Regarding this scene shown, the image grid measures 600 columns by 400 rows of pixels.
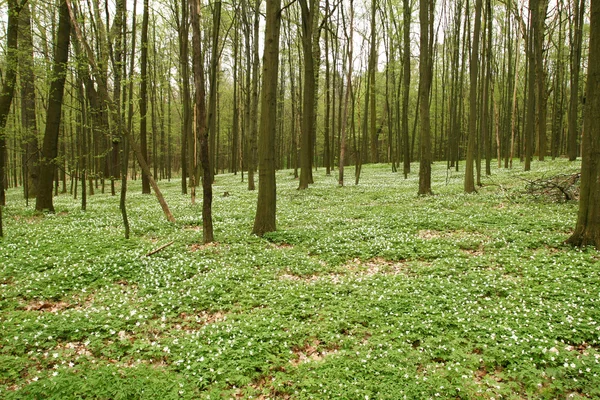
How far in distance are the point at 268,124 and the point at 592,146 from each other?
8.23 m

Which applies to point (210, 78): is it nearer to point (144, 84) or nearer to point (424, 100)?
point (144, 84)

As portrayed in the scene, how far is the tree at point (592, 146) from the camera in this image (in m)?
7.22

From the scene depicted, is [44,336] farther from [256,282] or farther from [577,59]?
[577,59]

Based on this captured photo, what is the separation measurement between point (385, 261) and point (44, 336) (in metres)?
7.13

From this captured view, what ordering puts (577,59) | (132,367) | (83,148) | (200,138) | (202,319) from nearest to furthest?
(132,367) < (202,319) < (200,138) < (577,59) < (83,148)

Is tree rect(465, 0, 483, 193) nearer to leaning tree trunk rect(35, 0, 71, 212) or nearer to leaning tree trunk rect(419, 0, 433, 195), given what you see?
leaning tree trunk rect(419, 0, 433, 195)

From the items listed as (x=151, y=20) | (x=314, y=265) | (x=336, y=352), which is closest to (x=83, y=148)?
(x=151, y=20)

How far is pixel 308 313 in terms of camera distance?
6.00m

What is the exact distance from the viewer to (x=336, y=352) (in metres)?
4.95

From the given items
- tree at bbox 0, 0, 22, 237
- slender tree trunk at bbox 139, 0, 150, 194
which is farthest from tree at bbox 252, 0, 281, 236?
slender tree trunk at bbox 139, 0, 150, 194

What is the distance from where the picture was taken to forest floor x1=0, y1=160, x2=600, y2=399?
4.30 meters

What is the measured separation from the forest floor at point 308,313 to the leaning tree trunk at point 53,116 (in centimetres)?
457

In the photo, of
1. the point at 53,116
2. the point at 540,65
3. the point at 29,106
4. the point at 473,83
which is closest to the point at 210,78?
the point at 53,116

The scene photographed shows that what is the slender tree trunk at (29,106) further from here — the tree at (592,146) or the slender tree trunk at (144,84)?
the tree at (592,146)
